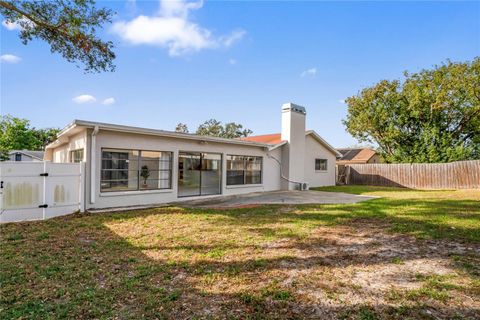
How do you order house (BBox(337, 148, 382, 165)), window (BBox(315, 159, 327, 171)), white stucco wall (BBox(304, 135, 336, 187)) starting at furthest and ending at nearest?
1. house (BBox(337, 148, 382, 165))
2. window (BBox(315, 159, 327, 171))
3. white stucco wall (BBox(304, 135, 336, 187))


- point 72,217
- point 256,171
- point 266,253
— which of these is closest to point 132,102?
point 256,171

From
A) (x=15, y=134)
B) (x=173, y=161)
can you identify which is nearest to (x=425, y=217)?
(x=173, y=161)

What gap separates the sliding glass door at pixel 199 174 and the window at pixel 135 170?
0.73 metres

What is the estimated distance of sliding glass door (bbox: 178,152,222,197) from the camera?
11.9m

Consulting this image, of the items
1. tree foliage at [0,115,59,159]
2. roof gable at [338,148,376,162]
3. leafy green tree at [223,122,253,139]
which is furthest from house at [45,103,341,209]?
leafy green tree at [223,122,253,139]

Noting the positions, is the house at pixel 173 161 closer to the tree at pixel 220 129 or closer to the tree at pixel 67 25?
the tree at pixel 67 25

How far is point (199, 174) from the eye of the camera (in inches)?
494

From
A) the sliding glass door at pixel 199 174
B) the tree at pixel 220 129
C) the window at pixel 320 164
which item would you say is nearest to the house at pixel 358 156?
the window at pixel 320 164

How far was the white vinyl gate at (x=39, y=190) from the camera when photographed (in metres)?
7.45

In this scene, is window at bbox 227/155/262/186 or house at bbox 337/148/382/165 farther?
house at bbox 337/148/382/165

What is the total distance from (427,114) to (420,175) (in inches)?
312

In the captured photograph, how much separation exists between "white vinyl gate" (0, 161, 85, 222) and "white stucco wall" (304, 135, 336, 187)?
45.3ft

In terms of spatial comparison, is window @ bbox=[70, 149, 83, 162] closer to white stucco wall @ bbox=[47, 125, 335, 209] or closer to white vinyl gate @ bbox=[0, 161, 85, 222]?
white stucco wall @ bbox=[47, 125, 335, 209]

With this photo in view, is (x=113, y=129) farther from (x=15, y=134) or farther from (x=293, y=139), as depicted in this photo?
(x=15, y=134)
